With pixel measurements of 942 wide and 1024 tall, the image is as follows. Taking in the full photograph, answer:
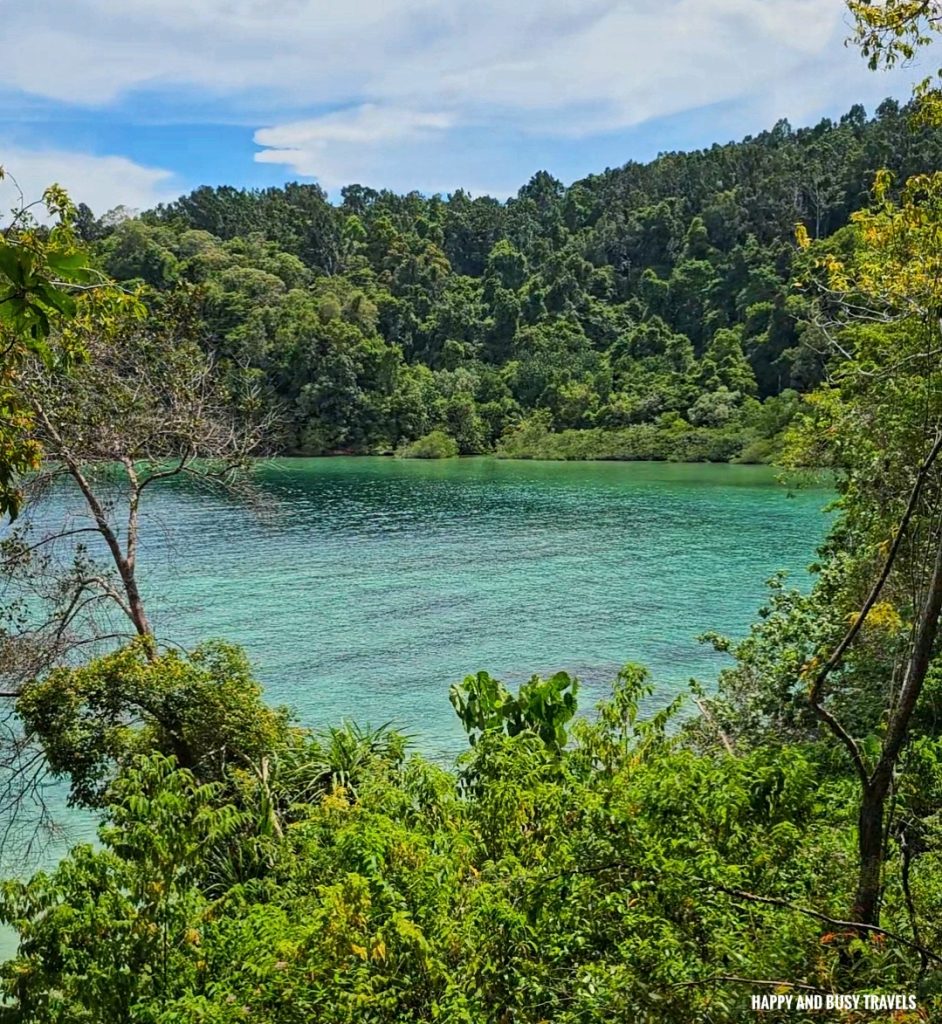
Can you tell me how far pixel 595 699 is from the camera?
1736 cm

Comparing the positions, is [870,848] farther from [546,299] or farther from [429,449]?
[546,299]

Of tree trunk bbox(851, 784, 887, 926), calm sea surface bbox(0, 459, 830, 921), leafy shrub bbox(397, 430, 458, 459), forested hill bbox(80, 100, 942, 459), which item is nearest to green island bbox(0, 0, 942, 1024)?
tree trunk bbox(851, 784, 887, 926)

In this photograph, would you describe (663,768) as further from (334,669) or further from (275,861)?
(334,669)

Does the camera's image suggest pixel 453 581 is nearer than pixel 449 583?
No

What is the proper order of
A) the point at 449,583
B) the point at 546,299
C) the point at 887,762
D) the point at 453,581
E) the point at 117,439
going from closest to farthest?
1. the point at 887,762
2. the point at 117,439
3. the point at 449,583
4. the point at 453,581
5. the point at 546,299

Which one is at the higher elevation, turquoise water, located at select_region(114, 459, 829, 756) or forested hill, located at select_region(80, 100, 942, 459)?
forested hill, located at select_region(80, 100, 942, 459)

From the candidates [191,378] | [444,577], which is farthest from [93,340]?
[444,577]

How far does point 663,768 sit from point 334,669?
1488 centimetres

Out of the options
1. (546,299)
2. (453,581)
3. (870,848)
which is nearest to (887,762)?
(870,848)

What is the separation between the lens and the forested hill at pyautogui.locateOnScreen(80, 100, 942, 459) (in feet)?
236

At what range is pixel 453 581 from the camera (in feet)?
94.0

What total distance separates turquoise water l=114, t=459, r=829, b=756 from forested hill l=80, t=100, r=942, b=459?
62.6ft

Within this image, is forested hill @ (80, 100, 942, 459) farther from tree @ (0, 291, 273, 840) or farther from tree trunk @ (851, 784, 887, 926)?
tree trunk @ (851, 784, 887, 926)

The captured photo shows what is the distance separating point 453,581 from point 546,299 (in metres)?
72.3
